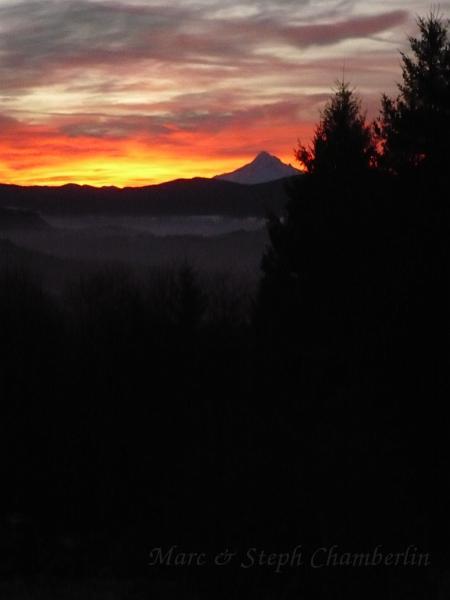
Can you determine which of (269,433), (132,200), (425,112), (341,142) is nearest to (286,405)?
(269,433)

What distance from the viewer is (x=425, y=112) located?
18.3 m

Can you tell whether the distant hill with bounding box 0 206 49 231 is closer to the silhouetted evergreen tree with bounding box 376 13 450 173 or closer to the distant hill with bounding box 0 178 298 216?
the distant hill with bounding box 0 178 298 216

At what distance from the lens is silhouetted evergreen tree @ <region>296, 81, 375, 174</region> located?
2660 centimetres

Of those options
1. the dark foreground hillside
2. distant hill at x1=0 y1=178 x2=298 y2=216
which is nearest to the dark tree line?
the dark foreground hillside

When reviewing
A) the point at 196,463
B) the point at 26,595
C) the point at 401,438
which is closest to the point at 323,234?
the point at 401,438

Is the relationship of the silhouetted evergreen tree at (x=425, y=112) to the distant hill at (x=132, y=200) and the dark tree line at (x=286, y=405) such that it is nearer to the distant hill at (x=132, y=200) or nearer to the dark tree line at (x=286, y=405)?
the dark tree line at (x=286, y=405)

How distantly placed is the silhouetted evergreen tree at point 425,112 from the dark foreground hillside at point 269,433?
0.63 metres

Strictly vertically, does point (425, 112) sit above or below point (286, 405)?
above

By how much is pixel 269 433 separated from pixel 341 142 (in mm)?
16200

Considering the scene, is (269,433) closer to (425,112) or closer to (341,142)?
(425,112)

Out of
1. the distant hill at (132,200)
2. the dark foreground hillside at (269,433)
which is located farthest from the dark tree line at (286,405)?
the distant hill at (132,200)

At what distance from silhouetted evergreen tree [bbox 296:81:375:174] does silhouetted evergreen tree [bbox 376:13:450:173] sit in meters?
3.09

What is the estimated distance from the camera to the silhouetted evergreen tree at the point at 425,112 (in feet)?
57.4

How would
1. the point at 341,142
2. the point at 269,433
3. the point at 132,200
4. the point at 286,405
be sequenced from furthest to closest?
1. the point at 132,200
2. the point at 341,142
3. the point at 286,405
4. the point at 269,433
